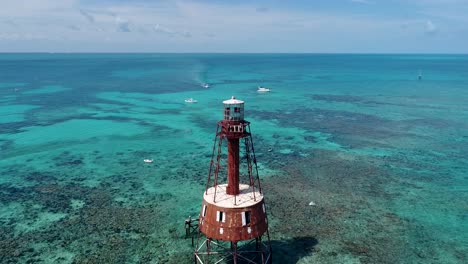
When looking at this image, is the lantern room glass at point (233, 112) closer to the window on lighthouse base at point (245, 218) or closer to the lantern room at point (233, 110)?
the lantern room at point (233, 110)

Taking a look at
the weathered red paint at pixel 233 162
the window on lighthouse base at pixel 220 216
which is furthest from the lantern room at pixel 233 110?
the window on lighthouse base at pixel 220 216

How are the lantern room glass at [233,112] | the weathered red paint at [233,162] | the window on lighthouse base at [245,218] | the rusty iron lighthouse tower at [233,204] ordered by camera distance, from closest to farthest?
the rusty iron lighthouse tower at [233,204], the window on lighthouse base at [245,218], the lantern room glass at [233,112], the weathered red paint at [233,162]

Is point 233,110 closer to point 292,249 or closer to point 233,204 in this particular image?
point 233,204

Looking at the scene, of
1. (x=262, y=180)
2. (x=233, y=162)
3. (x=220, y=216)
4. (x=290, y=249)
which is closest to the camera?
(x=220, y=216)

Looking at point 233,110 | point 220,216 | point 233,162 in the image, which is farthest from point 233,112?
point 220,216

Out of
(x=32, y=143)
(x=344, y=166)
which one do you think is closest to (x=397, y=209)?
(x=344, y=166)

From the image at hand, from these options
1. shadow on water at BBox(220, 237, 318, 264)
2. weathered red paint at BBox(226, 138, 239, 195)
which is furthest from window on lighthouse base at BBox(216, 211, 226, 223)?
shadow on water at BBox(220, 237, 318, 264)

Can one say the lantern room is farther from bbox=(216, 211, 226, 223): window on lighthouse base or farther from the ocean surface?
the ocean surface

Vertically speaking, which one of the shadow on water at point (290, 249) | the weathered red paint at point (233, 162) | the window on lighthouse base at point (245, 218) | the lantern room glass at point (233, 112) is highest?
the lantern room glass at point (233, 112)

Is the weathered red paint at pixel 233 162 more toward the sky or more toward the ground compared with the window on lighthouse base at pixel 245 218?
more toward the sky
